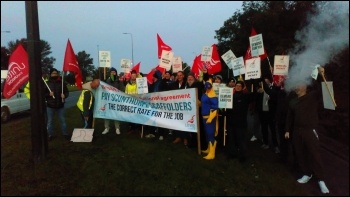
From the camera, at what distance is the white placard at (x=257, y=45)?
33.1 feet

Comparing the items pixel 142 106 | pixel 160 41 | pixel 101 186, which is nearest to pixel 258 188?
pixel 101 186

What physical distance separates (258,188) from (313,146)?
1291 mm

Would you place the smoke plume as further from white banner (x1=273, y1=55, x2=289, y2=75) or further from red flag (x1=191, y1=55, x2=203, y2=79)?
red flag (x1=191, y1=55, x2=203, y2=79)

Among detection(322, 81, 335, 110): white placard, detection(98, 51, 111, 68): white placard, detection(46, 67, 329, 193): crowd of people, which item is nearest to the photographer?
detection(322, 81, 335, 110): white placard

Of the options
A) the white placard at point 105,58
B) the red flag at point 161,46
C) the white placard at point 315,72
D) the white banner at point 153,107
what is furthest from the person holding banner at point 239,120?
the white placard at point 105,58

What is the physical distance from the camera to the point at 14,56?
26.1ft

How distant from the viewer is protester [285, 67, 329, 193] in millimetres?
6711

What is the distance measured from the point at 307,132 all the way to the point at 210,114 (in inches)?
89.6

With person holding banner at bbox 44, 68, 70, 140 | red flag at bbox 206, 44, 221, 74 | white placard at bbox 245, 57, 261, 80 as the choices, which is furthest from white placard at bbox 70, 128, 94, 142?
red flag at bbox 206, 44, 221, 74

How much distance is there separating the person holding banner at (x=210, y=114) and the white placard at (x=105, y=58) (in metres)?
5.01

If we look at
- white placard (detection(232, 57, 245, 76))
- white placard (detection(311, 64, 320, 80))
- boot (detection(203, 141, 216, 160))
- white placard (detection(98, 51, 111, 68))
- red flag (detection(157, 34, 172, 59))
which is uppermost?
red flag (detection(157, 34, 172, 59))

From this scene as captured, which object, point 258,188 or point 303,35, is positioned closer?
point 258,188

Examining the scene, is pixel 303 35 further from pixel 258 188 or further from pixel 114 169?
pixel 114 169

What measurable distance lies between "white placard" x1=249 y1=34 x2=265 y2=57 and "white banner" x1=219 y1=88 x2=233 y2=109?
253 centimetres
